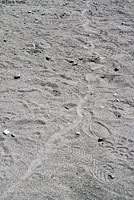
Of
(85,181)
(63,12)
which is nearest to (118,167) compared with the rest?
(85,181)

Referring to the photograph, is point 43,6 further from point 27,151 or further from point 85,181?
point 85,181

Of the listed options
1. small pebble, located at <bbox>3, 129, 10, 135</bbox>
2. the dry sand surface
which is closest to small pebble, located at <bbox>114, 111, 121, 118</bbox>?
the dry sand surface

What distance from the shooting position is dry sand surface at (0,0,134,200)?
309cm

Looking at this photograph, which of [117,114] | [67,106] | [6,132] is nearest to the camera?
[6,132]

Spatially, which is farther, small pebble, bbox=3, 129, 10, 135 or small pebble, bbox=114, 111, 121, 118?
small pebble, bbox=114, 111, 121, 118

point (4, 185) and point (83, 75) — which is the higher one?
point (83, 75)

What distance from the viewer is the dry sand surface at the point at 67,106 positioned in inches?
122

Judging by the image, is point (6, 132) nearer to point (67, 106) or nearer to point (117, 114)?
point (67, 106)

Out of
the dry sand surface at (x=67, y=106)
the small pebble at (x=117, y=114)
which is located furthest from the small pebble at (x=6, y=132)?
the small pebble at (x=117, y=114)

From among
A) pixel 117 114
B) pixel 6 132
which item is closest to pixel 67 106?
pixel 117 114

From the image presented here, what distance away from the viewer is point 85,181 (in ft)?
10.1

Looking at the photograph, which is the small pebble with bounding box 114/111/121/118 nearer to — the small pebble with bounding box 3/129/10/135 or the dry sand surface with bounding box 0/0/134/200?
the dry sand surface with bounding box 0/0/134/200

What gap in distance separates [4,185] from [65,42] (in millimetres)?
3250

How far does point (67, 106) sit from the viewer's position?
13.5ft
